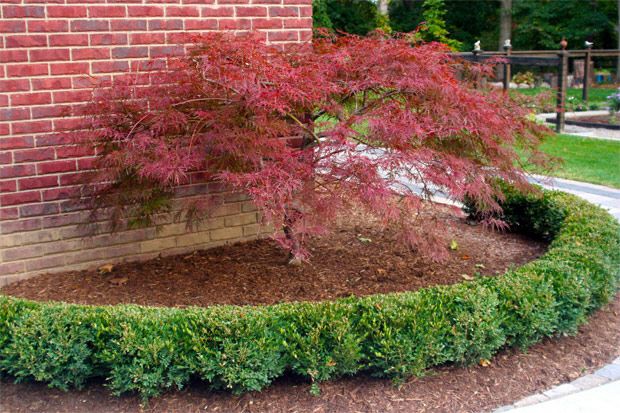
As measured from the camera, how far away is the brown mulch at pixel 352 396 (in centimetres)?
359

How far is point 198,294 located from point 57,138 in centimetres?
155

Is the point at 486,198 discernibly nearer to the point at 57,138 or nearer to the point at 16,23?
the point at 57,138

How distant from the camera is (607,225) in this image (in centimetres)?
540

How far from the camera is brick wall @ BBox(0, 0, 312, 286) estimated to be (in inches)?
191

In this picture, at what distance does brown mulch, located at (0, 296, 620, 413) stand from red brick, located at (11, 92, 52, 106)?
6.64 ft

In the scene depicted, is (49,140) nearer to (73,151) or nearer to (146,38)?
(73,151)

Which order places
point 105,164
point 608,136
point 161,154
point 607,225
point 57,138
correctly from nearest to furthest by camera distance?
point 161,154 < point 105,164 < point 57,138 < point 607,225 < point 608,136

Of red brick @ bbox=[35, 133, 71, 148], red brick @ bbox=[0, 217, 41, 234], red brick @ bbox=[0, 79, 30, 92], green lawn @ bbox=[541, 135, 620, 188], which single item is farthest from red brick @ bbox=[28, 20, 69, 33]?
green lawn @ bbox=[541, 135, 620, 188]

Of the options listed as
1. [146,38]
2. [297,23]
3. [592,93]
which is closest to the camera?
[146,38]

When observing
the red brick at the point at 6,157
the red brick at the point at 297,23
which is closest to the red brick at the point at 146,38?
the red brick at the point at 297,23

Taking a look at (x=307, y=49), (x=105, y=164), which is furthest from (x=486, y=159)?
(x=105, y=164)

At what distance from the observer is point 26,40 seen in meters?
4.84

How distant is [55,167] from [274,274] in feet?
5.95

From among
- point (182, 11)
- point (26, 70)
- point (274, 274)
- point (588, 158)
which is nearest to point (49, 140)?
point (26, 70)
